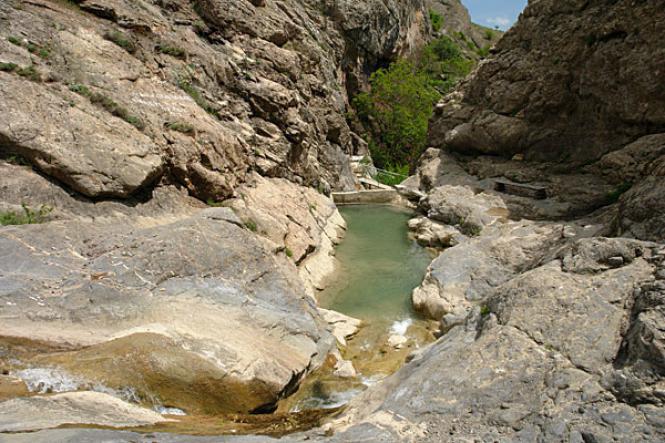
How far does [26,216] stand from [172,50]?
32.3 ft

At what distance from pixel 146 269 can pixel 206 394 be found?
3198 millimetres

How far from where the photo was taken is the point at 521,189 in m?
20.5

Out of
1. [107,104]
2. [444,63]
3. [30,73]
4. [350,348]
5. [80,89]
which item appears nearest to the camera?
[30,73]

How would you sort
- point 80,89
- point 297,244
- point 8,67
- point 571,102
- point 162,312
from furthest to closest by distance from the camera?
point 571,102 → point 297,244 → point 80,89 → point 8,67 → point 162,312

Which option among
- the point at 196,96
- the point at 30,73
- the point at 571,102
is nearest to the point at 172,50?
the point at 196,96

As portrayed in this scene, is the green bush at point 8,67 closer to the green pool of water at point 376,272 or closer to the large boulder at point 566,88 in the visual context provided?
the green pool of water at point 376,272

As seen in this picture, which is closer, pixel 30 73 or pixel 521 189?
pixel 30 73

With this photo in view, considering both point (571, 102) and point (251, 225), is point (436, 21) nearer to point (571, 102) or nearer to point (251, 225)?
point (571, 102)

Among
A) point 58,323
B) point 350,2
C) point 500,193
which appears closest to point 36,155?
point 58,323

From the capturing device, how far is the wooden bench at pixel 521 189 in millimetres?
19656

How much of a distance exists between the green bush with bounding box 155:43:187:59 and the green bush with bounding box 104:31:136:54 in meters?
1.44

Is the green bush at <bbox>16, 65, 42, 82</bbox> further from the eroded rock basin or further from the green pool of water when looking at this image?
the green pool of water

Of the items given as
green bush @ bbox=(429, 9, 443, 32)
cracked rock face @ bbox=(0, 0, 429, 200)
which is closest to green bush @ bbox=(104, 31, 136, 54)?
cracked rock face @ bbox=(0, 0, 429, 200)

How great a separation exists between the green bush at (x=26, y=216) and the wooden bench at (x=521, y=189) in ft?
60.7
